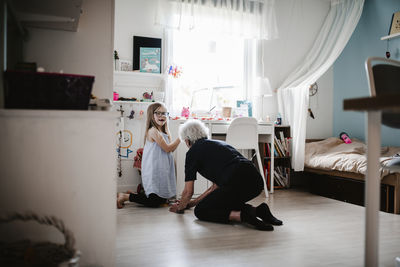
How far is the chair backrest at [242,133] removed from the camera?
337cm

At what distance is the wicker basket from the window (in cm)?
299

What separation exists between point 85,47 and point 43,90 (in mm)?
725

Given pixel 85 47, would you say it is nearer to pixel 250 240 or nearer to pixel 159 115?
pixel 159 115

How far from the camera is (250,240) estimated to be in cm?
198

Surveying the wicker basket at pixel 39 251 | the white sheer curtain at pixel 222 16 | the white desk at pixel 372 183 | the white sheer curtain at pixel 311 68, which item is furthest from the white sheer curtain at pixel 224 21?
the white desk at pixel 372 183

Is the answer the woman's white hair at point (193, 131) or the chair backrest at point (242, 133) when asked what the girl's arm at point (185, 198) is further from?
the chair backrest at point (242, 133)

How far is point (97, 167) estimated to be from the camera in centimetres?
117

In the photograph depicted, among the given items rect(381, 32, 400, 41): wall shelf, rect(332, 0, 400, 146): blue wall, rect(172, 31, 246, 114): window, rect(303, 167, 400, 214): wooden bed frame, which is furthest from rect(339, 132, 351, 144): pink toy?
rect(172, 31, 246, 114): window

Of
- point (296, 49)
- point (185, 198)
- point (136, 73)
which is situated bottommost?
point (185, 198)

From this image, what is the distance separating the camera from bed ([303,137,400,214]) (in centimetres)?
282

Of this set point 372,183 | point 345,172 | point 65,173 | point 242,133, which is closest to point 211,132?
point 242,133

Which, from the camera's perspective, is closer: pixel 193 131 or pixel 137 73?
pixel 193 131

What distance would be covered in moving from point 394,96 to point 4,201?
1.29 metres

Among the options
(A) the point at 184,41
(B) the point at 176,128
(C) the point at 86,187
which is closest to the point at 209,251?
(C) the point at 86,187
